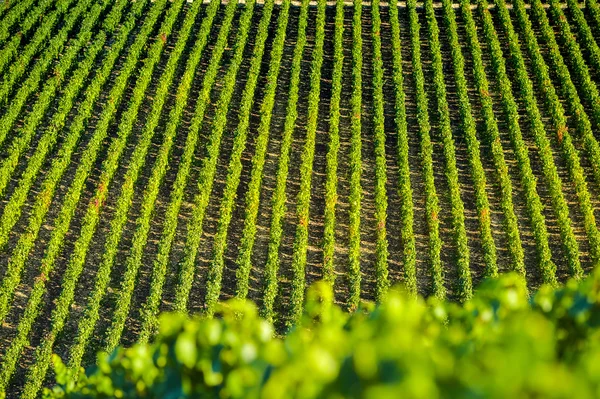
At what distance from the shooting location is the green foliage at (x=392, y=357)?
2930 millimetres

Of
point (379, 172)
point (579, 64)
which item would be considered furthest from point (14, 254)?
point (579, 64)

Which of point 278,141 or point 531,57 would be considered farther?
point 531,57

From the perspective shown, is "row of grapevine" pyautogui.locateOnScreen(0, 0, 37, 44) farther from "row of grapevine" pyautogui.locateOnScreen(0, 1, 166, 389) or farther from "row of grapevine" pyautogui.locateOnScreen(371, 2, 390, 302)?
"row of grapevine" pyautogui.locateOnScreen(371, 2, 390, 302)

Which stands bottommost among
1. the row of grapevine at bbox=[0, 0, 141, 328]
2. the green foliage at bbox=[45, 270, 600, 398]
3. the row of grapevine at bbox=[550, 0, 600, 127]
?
the row of grapevine at bbox=[0, 0, 141, 328]

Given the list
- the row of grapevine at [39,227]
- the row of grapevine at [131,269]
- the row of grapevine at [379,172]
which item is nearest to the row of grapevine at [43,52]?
the row of grapevine at [39,227]

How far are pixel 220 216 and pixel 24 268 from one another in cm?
538

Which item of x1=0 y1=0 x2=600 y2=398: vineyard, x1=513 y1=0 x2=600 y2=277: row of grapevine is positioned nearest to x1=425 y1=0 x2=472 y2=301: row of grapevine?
x1=0 y1=0 x2=600 y2=398: vineyard

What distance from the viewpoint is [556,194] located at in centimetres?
1644

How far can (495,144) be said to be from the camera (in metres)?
17.9

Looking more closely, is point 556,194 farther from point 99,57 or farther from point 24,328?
point 99,57

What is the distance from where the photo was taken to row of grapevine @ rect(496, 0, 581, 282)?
1534cm

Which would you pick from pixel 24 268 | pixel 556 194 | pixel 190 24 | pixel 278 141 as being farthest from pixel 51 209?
pixel 556 194

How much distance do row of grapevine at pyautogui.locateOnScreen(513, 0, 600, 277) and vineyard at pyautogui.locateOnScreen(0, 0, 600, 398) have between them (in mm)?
70

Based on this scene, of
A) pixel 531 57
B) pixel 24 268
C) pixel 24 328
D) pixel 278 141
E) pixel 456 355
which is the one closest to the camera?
pixel 456 355
